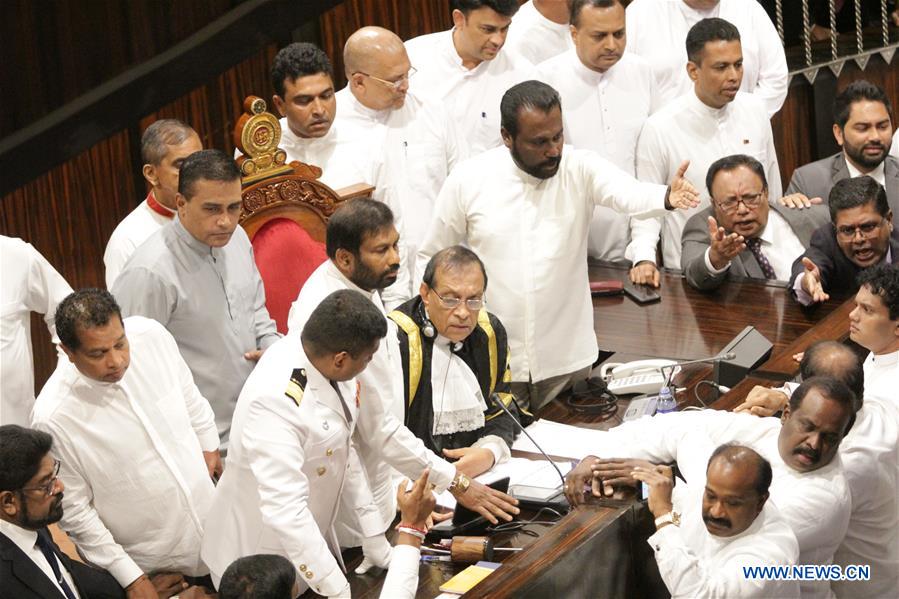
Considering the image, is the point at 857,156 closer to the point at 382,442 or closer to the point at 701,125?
the point at 701,125

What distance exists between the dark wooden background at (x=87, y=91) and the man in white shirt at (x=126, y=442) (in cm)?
155

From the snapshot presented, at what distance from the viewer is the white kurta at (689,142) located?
17.4ft

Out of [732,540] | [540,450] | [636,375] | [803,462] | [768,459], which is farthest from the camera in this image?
[636,375]

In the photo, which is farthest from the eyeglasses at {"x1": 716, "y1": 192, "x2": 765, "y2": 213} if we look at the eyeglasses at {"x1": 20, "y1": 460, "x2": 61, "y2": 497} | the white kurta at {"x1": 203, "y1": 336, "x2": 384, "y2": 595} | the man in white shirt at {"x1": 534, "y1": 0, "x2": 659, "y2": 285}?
the eyeglasses at {"x1": 20, "y1": 460, "x2": 61, "y2": 497}

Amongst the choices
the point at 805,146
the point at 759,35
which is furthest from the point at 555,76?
the point at 805,146

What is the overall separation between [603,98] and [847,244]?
1.18 meters

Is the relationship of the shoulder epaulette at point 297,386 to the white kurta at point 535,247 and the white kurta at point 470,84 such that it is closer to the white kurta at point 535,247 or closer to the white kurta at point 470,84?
the white kurta at point 535,247

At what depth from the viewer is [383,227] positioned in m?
3.63

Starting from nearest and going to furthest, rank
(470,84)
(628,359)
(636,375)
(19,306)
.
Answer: (19,306) → (636,375) → (628,359) → (470,84)

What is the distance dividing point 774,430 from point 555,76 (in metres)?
2.28

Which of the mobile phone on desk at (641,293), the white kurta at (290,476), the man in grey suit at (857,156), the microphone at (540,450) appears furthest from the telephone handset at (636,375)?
the man in grey suit at (857,156)

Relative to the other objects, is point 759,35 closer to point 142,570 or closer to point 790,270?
point 790,270

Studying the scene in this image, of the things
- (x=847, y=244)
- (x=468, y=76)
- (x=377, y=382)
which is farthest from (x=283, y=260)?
(x=847, y=244)

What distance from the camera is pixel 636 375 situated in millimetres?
4266
